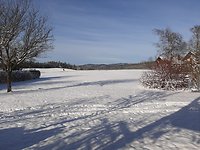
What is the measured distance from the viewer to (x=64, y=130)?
954 centimetres

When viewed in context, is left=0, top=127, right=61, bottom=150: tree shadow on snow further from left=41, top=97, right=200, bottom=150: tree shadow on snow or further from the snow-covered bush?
the snow-covered bush

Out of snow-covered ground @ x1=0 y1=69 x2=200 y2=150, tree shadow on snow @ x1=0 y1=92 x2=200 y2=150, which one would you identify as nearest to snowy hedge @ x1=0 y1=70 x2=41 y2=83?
snow-covered ground @ x1=0 y1=69 x2=200 y2=150

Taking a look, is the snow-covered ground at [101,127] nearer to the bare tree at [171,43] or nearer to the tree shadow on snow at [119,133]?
the tree shadow on snow at [119,133]

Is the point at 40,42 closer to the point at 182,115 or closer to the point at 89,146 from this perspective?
the point at 182,115

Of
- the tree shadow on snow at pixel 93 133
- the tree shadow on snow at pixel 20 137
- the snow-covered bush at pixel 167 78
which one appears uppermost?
the snow-covered bush at pixel 167 78

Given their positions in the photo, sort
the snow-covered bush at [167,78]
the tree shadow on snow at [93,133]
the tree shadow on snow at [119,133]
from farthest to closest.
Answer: the snow-covered bush at [167,78], the tree shadow on snow at [93,133], the tree shadow on snow at [119,133]

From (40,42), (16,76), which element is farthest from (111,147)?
(16,76)

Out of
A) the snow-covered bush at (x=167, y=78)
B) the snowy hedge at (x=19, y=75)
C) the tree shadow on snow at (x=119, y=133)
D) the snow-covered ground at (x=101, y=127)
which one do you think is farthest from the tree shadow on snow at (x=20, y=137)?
the snowy hedge at (x=19, y=75)

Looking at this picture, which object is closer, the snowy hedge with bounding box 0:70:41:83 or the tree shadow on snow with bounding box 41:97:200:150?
the tree shadow on snow with bounding box 41:97:200:150

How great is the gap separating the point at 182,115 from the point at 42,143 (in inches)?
244

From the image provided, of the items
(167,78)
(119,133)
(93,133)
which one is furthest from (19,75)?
(119,133)

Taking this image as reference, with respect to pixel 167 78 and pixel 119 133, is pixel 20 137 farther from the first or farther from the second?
pixel 167 78

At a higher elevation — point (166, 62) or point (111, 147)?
point (166, 62)

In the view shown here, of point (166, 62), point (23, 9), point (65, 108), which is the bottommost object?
point (65, 108)
